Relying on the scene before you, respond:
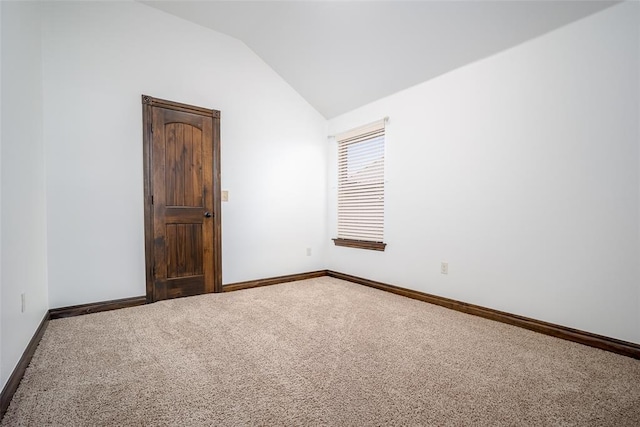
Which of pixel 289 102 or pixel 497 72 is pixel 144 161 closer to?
pixel 289 102

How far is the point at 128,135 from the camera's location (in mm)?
2908

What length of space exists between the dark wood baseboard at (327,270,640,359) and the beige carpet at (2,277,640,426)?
0.24 ft

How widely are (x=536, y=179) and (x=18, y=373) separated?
3.59 meters

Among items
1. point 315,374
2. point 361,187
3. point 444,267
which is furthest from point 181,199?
point 444,267

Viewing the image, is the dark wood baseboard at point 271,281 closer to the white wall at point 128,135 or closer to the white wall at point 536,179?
the white wall at point 128,135

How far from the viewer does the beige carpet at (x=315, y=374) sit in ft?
4.31

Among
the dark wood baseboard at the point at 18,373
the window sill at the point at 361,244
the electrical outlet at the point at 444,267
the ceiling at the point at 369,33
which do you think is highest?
the ceiling at the point at 369,33

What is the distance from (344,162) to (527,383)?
3197 mm

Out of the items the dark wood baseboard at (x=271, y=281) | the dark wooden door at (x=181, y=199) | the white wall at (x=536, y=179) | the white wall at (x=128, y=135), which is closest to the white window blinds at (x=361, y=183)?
the white wall at (x=536, y=179)

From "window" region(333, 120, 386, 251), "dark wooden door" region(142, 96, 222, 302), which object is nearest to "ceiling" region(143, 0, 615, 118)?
"window" region(333, 120, 386, 251)

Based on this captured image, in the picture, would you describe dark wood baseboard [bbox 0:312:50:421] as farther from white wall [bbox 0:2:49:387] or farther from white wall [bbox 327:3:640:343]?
white wall [bbox 327:3:640:343]

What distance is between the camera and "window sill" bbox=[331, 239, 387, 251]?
3598 millimetres

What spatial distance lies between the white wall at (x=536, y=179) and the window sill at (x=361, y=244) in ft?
1.14

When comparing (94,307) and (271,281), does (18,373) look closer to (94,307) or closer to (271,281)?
(94,307)
